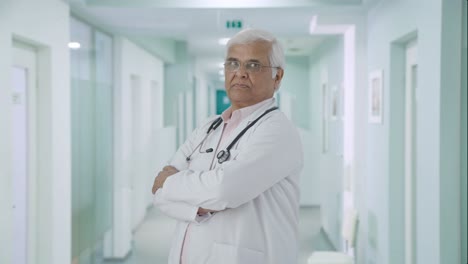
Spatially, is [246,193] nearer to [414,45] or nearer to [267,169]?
[267,169]

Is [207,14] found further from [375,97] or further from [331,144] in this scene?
[331,144]

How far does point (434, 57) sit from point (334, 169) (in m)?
4.16

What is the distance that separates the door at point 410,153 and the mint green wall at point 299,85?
22.0 feet

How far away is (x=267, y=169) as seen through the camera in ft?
5.93

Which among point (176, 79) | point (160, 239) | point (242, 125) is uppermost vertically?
point (176, 79)

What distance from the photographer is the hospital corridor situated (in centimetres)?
189

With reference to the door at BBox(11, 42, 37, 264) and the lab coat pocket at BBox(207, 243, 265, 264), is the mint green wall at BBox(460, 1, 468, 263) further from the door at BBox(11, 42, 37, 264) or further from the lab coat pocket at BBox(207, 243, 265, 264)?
the door at BBox(11, 42, 37, 264)

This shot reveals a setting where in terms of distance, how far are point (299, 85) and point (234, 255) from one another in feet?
30.3

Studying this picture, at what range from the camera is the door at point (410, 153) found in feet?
12.8

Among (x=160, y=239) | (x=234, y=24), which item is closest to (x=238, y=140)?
(x=234, y=24)

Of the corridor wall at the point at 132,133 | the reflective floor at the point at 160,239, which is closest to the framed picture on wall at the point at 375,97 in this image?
the reflective floor at the point at 160,239

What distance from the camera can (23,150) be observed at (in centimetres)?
394

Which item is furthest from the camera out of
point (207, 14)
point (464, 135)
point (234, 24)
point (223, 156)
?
point (234, 24)

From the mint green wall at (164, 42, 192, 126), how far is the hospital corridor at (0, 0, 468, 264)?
182 cm
